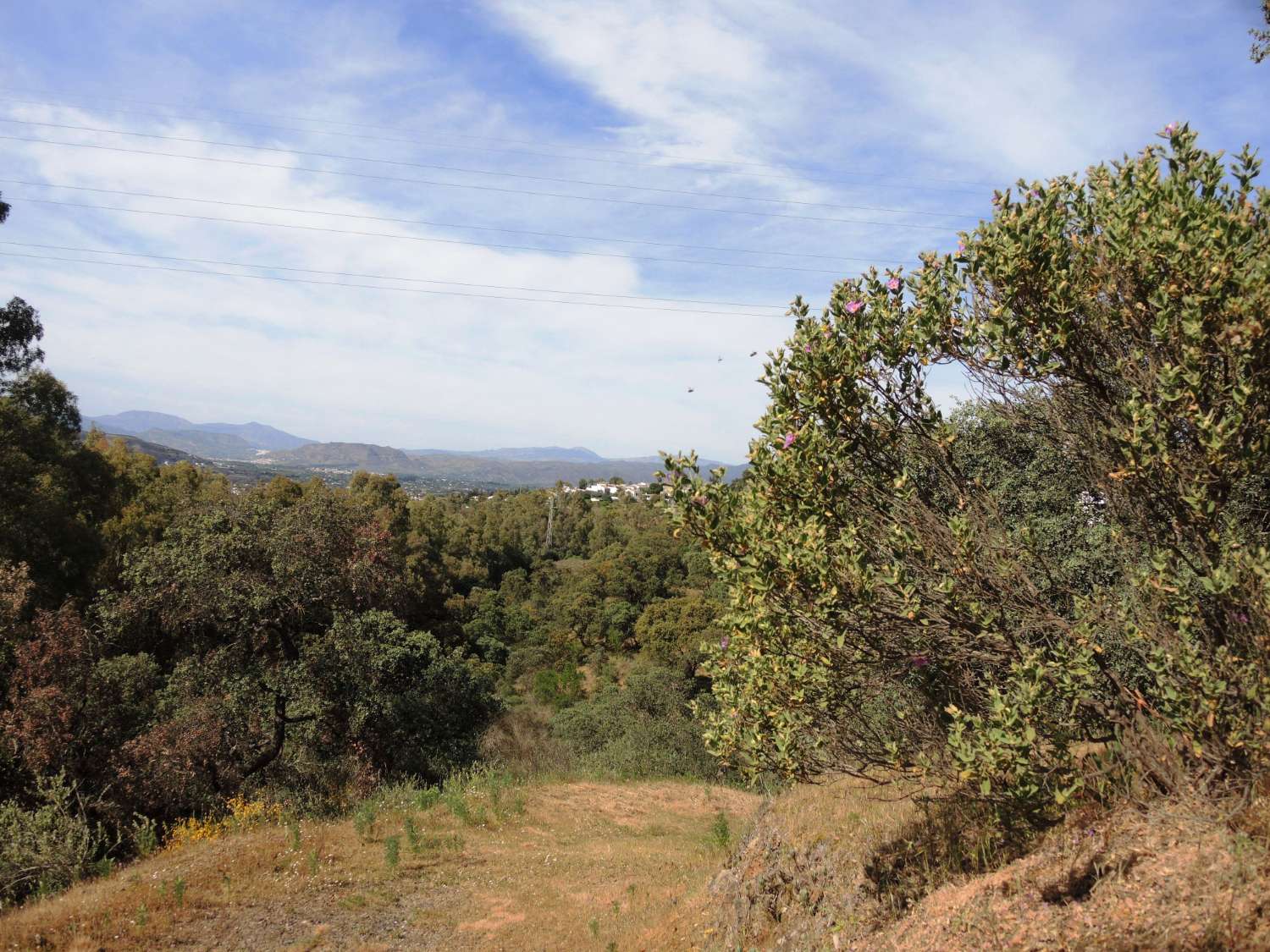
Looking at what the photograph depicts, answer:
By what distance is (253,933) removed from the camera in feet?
27.3

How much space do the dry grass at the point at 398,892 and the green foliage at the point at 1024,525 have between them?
5073mm

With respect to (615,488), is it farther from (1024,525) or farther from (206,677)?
(1024,525)

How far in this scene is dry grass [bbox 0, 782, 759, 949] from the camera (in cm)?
818

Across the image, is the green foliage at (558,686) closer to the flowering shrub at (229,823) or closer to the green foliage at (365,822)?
the green foliage at (365,822)

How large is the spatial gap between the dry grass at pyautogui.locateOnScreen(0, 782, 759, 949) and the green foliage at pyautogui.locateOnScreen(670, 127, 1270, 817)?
5073 mm

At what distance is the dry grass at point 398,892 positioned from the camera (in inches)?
322

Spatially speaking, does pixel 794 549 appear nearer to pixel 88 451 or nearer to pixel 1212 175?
pixel 1212 175

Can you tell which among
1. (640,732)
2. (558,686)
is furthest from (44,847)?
(558,686)

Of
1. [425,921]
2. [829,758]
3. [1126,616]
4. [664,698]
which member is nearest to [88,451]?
[664,698]

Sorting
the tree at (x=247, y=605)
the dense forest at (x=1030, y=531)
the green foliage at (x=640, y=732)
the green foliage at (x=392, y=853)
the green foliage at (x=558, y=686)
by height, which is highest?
the dense forest at (x=1030, y=531)

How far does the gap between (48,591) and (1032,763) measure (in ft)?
74.9

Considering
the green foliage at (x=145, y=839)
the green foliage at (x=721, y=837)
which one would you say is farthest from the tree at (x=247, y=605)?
the green foliage at (x=721, y=837)

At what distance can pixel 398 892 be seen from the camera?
9852mm

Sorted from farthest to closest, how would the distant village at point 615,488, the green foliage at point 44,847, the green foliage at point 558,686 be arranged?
1. the green foliage at point 558,686
2. the green foliage at point 44,847
3. the distant village at point 615,488
